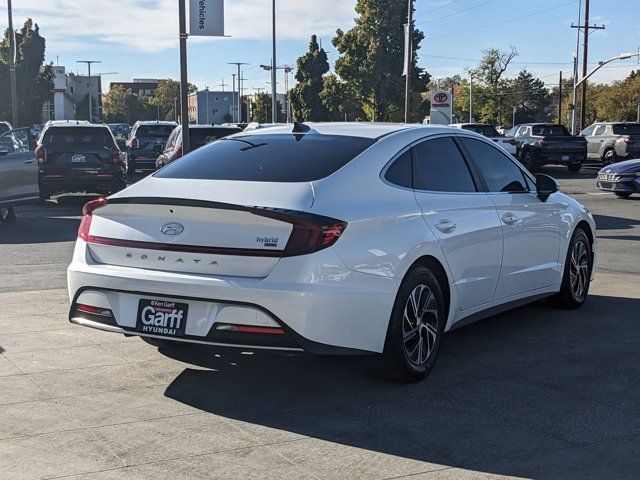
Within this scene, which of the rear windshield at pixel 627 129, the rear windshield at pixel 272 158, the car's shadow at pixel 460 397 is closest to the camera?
the car's shadow at pixel 460 397

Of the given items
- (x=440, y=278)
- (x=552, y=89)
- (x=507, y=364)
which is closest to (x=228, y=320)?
(x=440, y=278)

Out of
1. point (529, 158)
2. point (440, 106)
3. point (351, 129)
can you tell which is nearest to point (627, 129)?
point (529, 158)

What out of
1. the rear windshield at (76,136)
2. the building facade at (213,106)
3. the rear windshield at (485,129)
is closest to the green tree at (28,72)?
the rear windshield at (485,129)

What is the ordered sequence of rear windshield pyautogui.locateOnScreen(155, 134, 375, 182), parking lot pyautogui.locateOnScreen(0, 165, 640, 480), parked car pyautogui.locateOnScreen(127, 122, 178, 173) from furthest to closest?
1. parked car pyautogui.locateOnScreen(127, 122, 178, 173)
2. rear windshield pyautogui.locateOnScreen(155, 134, 375, 182)
3. parking lot pyautogui.locateOnScreen(0, 165, 640, 480)

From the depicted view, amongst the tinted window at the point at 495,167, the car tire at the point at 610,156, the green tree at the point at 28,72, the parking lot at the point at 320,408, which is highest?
the green tree at the point at 28,72

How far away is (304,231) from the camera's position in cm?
476

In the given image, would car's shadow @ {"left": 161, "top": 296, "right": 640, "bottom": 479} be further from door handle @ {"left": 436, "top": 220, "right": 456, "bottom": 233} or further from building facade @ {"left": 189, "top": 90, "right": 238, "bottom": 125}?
building facade @ {"left": 189, "top": 90, "right": 238, "bottom": 125}

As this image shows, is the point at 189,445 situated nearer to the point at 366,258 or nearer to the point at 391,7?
the point at 366,258

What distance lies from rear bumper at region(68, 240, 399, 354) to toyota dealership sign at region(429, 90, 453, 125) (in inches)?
980

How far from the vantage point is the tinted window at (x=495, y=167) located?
6.57m

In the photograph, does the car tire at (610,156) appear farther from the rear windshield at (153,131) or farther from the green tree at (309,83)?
the green tree at (309,83)

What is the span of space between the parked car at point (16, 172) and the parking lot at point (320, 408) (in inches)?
313

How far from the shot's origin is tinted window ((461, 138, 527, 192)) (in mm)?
6574

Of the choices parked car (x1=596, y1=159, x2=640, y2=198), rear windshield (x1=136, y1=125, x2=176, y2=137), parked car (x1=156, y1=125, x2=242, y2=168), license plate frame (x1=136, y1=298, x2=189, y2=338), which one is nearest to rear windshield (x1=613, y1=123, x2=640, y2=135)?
parked car (x1=596, y1=159, x2=640, y2=198)
